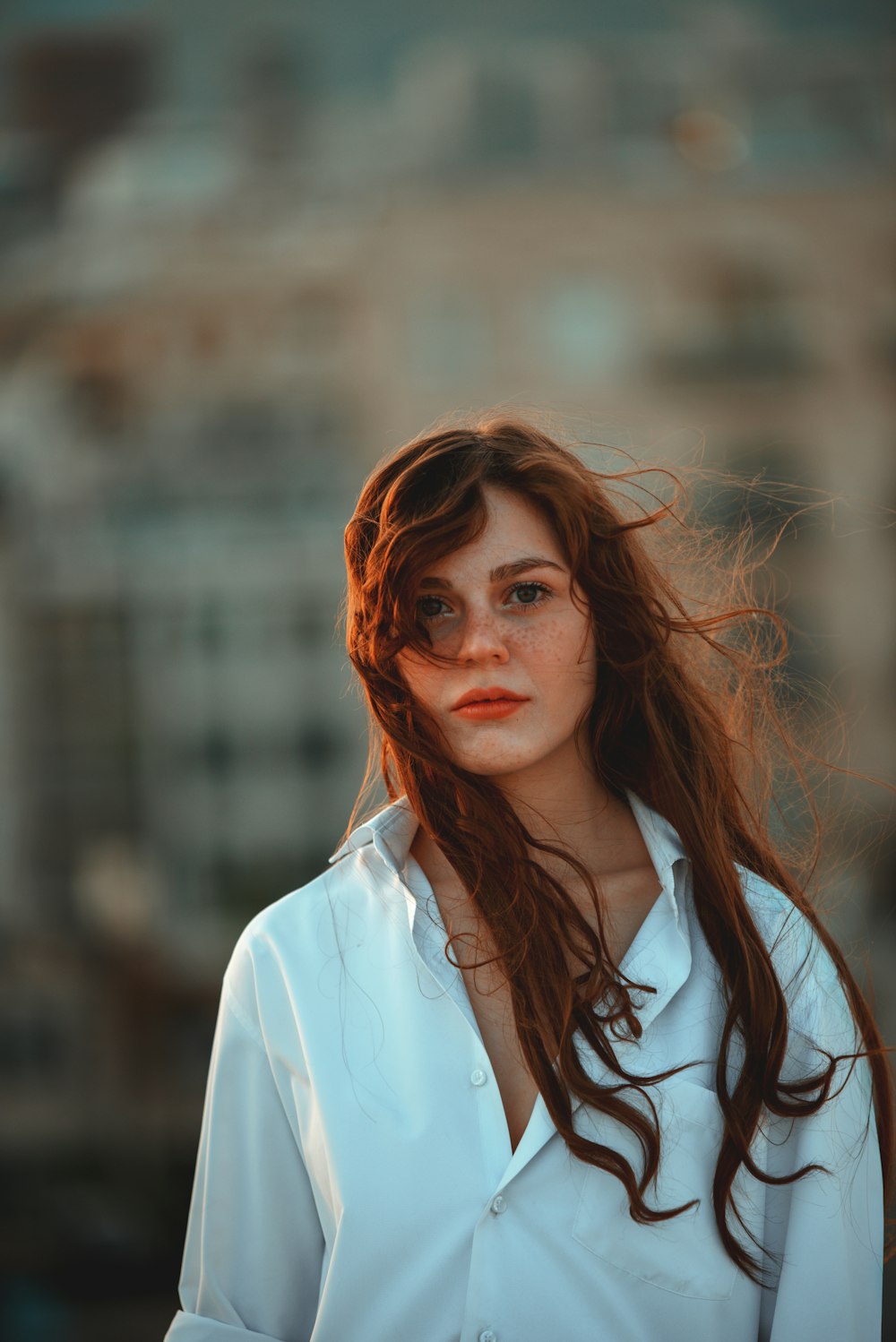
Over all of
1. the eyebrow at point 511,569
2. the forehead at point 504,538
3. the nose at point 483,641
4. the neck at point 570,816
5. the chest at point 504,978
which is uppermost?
the forehead at point 504,538

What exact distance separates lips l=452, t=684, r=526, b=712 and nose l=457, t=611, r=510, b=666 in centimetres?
5

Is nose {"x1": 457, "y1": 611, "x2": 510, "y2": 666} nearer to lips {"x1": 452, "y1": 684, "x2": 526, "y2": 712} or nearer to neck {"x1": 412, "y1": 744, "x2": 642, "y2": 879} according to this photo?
lips {"x1": 452, "y1": 684, "x2": 526, "y2": 712}

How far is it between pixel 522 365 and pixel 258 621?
12.3 m

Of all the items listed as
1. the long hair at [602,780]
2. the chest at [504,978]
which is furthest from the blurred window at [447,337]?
the chest at [504,978]

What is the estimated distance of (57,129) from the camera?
4734 centimetres

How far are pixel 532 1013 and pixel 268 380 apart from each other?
4369cm

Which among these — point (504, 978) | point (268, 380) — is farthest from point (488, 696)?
point (268, 380)

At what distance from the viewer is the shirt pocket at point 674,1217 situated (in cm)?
230

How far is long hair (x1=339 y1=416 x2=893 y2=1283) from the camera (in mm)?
2350

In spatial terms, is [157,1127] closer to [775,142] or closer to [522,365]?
[522,365]

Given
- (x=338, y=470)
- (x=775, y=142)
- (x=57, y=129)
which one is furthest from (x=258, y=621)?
(x=775, y=142)

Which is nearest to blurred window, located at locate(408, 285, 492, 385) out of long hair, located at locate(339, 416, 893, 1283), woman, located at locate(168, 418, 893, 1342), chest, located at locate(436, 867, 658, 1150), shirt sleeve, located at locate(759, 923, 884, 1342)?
long hair, located at locate(339, 416, 893, 1283)

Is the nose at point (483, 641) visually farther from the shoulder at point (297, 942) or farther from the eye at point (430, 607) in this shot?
the shoulder at point (297, 942)

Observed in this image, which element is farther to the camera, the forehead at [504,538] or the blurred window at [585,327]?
the blurred window at [585,327]
